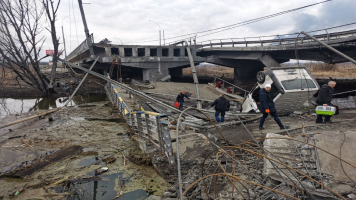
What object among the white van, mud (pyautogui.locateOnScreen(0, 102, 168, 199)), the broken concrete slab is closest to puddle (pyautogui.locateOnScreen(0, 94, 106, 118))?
mud (pyautogui.locateOnScreen(0, 102, 168, 199))

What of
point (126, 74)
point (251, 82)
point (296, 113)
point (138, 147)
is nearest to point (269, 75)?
point (296, 113)

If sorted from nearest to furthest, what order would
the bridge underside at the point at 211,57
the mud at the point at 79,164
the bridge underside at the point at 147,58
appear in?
the mud at the point at 79,164 < the bridge underside at the point at 211,57 < the bridge underside at the point at 147,58

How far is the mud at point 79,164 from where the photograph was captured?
4891 millimetres

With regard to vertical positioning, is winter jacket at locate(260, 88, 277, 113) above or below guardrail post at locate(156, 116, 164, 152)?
above

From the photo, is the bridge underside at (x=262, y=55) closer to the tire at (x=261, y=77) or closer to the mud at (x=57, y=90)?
the tire at (x=261, y=77)

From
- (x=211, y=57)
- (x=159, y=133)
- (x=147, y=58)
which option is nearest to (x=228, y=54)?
(x=211, y=57)

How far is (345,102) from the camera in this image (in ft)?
43.0

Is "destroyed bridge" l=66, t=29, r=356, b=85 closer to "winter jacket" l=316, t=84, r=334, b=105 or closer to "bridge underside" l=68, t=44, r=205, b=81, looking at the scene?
"bridge underside" l=68, t=44, r=205, b=81

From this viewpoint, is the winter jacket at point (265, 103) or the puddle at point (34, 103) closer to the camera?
the winter jacket at point (265, 103)

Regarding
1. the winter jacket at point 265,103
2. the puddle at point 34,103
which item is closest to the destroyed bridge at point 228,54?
the puddle at point 34,103

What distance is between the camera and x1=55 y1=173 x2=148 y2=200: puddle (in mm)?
4723

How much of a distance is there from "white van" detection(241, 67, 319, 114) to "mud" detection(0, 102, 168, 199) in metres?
6.74

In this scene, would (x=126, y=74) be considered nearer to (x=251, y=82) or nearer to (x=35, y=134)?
(x=251, y=82)

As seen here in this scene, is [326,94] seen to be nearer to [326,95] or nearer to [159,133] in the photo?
[326,95]
